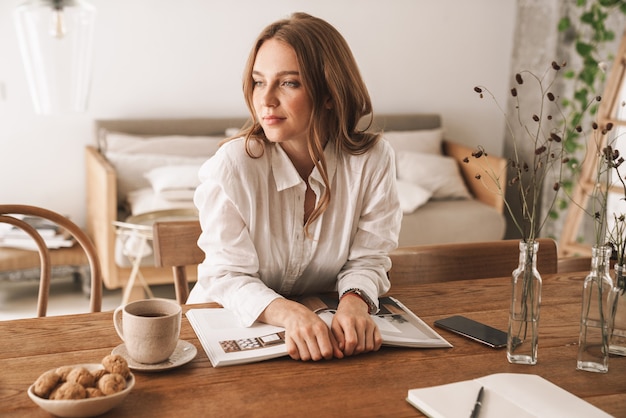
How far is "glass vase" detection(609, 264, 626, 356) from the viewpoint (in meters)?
1.10

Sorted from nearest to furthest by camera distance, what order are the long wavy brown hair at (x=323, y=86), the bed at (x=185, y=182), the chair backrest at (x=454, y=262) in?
the long wavy brown hair at (x=323, y=86)
the chair backrest at (x=454, y=262)
the bed at (x=185, y=182)

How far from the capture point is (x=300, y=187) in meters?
1.52

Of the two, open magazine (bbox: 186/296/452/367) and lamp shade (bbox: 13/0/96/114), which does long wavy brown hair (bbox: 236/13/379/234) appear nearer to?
open magazine (bbox: 186/296/452/367)

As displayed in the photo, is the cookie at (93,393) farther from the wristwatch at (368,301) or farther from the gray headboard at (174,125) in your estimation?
the gray headboard at (174,125)

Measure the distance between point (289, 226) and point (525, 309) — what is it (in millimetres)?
559

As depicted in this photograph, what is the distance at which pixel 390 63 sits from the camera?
4461 millimetres

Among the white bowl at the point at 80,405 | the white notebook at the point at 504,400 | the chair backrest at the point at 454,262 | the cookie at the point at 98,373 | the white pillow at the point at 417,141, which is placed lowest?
the white pillow at the point at 417,141

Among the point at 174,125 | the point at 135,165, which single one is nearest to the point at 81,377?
the point at 135,165

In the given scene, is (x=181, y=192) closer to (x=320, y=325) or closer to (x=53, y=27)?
(x=53, y=27)

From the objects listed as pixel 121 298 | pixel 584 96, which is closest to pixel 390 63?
pixel 584 96

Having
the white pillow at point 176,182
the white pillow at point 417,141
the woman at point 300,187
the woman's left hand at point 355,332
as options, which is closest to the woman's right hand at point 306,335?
the woman's left hand at point 355,332

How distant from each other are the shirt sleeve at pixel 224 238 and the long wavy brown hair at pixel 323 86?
9 cm

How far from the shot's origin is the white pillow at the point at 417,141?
430cm

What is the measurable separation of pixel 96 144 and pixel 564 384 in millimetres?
3317
